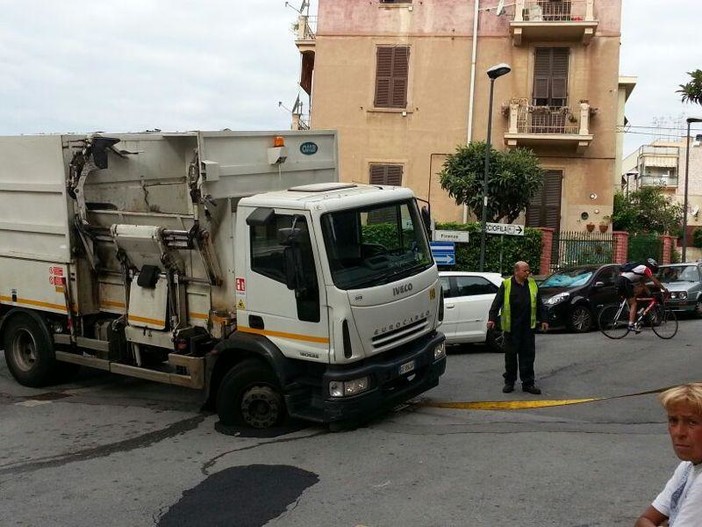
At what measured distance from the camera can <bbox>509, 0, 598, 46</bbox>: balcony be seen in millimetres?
22781

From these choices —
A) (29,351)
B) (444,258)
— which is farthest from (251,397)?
(444,258)

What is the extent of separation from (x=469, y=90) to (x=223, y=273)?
18.4 meters

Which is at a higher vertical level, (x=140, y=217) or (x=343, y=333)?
(x=140, y=217)

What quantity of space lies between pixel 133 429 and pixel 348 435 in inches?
91.6

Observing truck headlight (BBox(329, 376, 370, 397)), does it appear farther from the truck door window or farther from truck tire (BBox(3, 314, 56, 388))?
truck tire (BBox(3, 314, 56, 388))

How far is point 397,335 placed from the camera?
697 centimetres

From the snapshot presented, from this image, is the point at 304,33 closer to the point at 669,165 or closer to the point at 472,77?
the point at 472,77

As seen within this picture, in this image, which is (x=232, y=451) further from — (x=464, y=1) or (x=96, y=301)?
(x=464, y=1)

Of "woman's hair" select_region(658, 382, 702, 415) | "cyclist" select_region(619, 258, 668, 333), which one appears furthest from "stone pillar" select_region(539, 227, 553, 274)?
"woman's hair" select_region(658, 382, 702, 415)

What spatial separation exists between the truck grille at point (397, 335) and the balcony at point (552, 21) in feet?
60.0

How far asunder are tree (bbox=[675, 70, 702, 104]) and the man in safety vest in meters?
27.6

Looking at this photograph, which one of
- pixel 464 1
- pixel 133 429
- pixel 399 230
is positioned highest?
pixel 464 1

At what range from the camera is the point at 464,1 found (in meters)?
24.1

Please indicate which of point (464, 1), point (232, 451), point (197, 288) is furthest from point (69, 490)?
point (464, 1)
